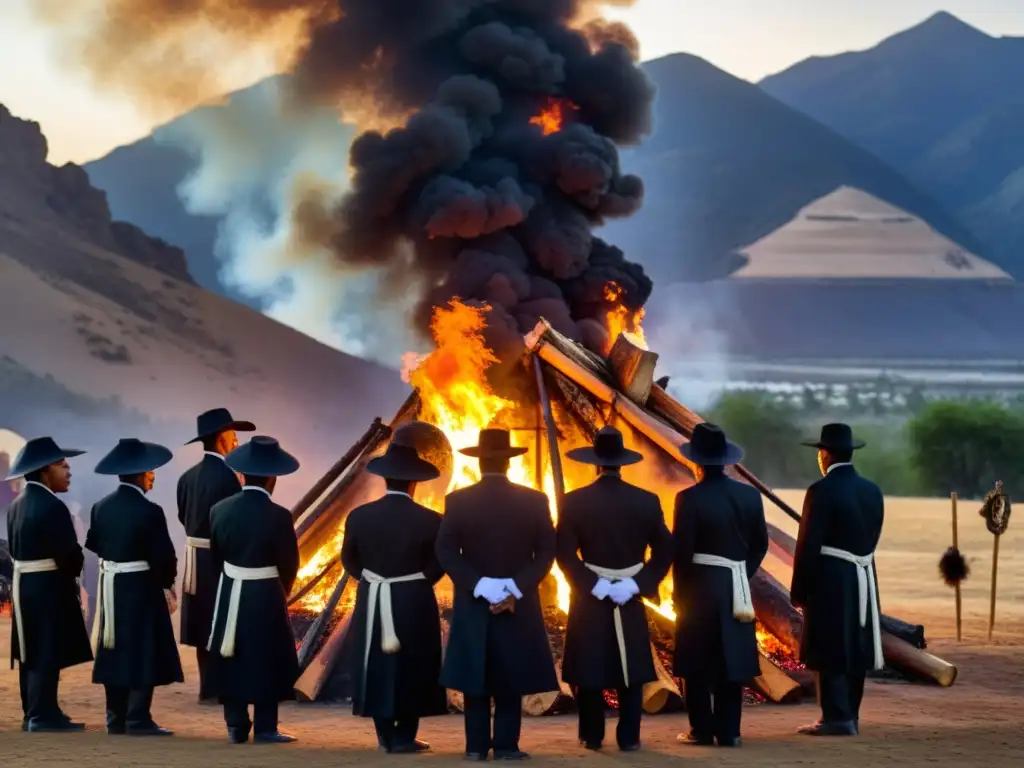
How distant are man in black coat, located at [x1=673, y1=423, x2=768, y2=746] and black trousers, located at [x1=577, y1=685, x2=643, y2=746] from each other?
0.40 metres

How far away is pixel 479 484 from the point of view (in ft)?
26.4

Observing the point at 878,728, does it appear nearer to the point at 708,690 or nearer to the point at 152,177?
the point at 708,690

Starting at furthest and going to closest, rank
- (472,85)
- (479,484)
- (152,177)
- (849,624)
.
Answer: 1. (152,177)
2. (472,85)
3. (849,624)
4. (479,484)

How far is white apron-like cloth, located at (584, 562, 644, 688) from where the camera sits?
8.09 m

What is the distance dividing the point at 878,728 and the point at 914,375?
52.7m

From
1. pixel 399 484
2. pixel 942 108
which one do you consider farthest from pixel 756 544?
pixel 942 108

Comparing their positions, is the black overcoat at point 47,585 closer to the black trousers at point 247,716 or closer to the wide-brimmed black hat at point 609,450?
the black trousers at point 247,716

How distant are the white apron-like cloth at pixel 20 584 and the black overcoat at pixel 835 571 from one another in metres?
4.41

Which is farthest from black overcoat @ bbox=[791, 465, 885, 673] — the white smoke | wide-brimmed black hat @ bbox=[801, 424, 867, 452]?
the white smoke

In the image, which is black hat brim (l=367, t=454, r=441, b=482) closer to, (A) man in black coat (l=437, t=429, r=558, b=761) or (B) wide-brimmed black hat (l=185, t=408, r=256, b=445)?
(A) man in black coat (l=437, t=429, r=558, b=761)

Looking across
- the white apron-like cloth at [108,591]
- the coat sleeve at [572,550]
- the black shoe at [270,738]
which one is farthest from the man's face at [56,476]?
the coat sleeve at [572,550]

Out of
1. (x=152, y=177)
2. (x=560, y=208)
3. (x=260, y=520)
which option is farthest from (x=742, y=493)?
(x=152, y=177)

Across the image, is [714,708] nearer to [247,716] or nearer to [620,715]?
[620,715]

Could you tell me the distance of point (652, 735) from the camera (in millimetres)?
8906
